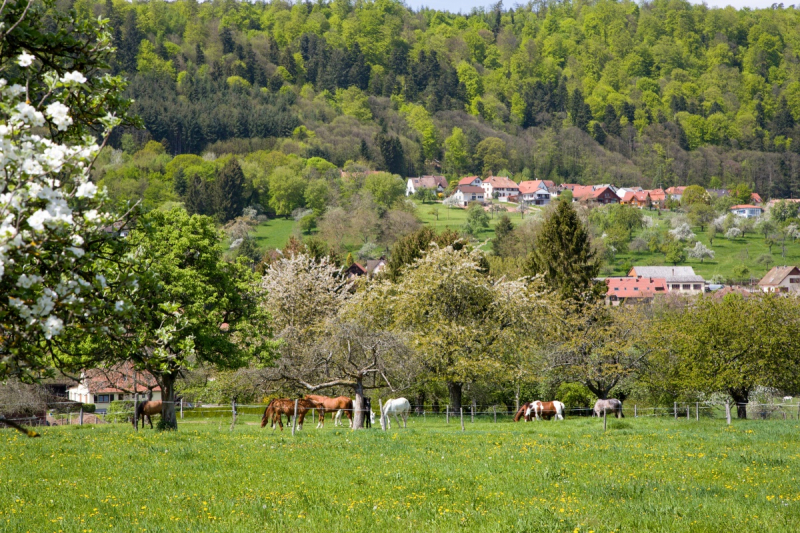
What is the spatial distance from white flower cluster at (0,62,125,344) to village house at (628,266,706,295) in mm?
135499

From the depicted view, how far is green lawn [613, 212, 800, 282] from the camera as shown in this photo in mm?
150125

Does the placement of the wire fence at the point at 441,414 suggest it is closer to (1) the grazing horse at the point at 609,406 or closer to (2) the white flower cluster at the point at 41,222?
Answer: (1) the grazing horse at the point at 609,406

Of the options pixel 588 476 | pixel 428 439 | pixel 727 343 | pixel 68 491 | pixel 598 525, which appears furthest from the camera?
pixel 727 343

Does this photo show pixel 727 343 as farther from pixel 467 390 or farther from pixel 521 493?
pixel 521 493

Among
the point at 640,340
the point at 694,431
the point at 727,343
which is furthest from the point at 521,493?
the point at 640,340

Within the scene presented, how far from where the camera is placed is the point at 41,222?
586 centimetres

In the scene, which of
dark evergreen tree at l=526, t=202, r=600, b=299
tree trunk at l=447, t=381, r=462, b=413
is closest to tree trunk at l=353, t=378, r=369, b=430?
tree trunk at l=447, t=381, r=462, b=413

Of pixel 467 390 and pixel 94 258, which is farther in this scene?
pixel 467 390

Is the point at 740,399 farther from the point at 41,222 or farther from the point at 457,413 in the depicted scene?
the point at 41,222

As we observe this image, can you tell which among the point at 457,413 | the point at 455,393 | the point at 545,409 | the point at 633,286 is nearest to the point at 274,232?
the point at 633,286

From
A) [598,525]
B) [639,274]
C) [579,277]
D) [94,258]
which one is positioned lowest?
[598,525]

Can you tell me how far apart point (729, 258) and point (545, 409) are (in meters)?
133

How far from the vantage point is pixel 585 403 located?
51.8 metres

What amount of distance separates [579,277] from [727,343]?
22793mm
